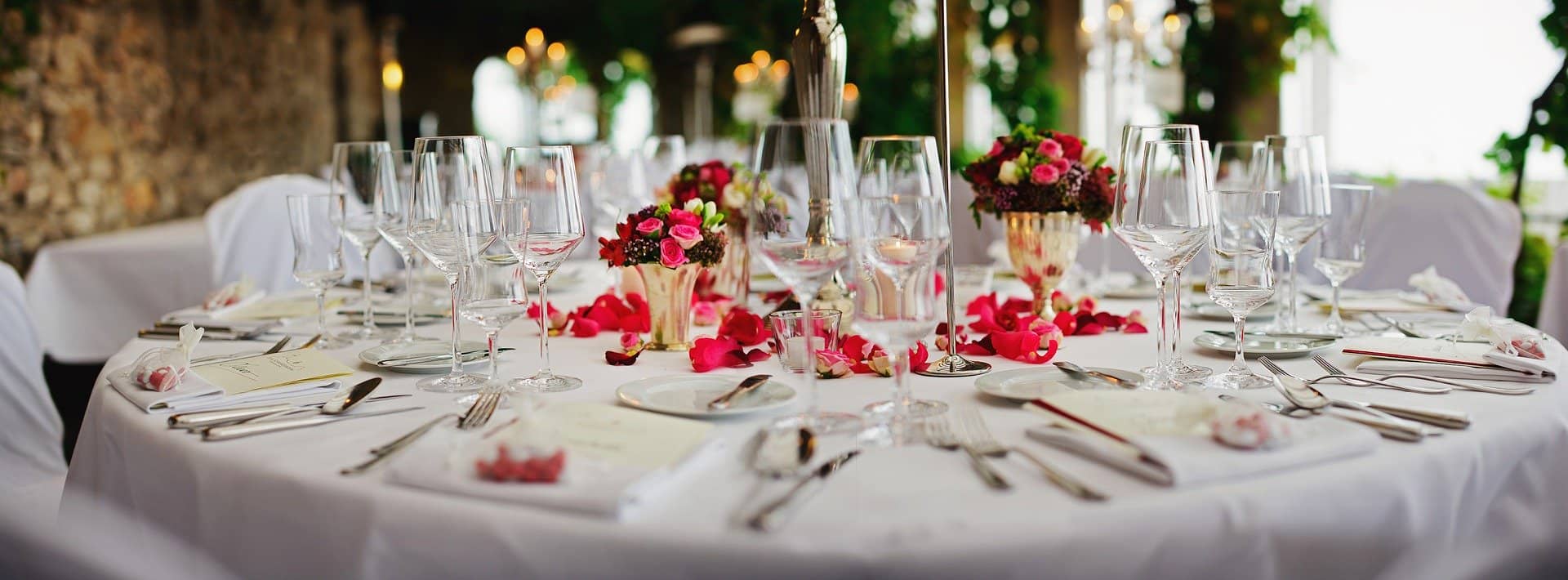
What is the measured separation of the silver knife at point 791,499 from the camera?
894 millimetres

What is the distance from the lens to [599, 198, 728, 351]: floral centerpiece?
5.51 feet

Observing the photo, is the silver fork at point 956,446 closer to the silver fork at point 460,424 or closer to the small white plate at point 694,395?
the small white plate at point 694,395

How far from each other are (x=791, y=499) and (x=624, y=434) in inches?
9.5

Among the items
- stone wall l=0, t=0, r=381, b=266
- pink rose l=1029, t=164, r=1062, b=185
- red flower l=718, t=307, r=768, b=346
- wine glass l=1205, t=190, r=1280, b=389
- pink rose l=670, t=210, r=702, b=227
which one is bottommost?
red flower l=718, t=307, r=768, b=346

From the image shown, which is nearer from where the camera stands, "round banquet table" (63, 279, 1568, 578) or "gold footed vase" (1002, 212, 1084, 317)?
"round banquet table" (63, 279, 1568, 578)

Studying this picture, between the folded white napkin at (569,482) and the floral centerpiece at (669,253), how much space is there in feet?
2.12

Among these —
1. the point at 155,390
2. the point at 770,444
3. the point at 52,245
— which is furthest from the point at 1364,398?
the point at 52,245

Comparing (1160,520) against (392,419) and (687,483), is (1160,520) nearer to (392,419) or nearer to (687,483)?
(687,483)

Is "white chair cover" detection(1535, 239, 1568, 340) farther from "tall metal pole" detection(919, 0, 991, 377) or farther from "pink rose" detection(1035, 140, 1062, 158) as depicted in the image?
"tall metal pole" detection(919, 0, 991, 377)

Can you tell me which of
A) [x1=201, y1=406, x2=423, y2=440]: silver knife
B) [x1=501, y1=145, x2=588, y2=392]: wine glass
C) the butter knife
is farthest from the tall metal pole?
[x1=201, y1=406, x2=423, y2=440]: silver knife

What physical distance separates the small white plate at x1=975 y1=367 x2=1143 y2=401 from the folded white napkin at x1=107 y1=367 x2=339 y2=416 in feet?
2.69

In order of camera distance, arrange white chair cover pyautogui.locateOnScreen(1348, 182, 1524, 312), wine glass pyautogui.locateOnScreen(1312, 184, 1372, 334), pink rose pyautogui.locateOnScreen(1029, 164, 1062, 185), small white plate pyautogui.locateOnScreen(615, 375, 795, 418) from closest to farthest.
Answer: small white plate pyautogui.locateOnScreen(615, 375, 795, 418)
wine glass pyautogui.locateOnScreen(1312, 184, 1372, 334)
pink rose pyautogui.locateOnScreen(1029, 164, 1062, 185)
white chair cover pyautogui.locateOnScreen(1348, 182, 1524, 312)

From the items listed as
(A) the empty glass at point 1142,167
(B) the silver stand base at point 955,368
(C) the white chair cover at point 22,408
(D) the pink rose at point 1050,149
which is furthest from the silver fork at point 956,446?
(C) the white chair cover at point 22,408

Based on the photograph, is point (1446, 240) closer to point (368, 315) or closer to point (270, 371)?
point (368, 315)
